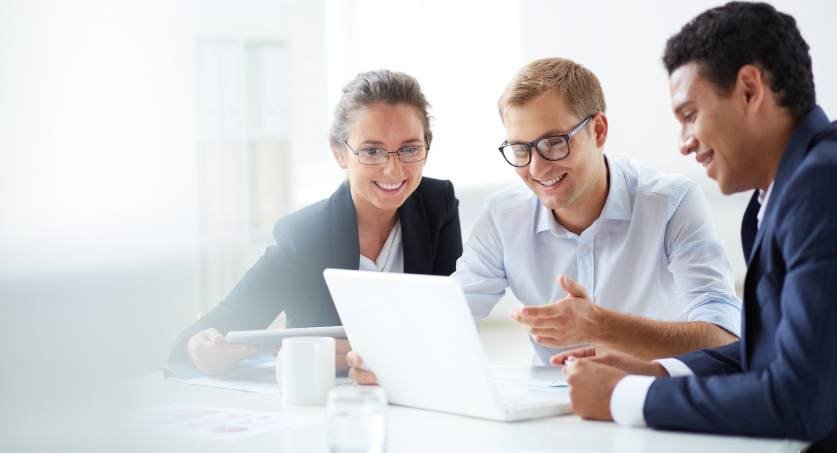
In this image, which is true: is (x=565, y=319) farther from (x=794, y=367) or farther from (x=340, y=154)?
(x=340, y=154)

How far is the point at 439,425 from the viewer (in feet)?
4.35

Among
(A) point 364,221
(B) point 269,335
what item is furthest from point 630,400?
(A) point 364,221

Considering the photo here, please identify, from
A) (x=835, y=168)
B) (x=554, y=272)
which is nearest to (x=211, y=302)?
(x=554, y=272)

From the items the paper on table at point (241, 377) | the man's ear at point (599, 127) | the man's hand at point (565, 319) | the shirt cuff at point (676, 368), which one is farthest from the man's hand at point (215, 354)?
the man's ear at point (599, 127)

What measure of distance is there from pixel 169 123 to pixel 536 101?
5.23 feet

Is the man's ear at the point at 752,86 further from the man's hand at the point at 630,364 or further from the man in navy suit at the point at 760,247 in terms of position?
the man's hand at the point at 630,364

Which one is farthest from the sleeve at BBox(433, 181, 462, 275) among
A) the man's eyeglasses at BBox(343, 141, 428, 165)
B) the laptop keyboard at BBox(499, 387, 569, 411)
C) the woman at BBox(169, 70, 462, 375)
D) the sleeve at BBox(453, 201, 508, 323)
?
the laptop keyboard at BBox(499, 387, 569, 411)

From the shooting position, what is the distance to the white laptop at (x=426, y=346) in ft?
4.17

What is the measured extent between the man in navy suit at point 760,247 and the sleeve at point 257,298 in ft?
2.81

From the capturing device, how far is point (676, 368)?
1437mm

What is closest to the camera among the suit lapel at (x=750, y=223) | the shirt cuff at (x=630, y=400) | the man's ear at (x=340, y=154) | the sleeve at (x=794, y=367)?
the sleeve at (x=794, y=367)

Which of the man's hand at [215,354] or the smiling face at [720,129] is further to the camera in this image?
the man's hand at [215,354]

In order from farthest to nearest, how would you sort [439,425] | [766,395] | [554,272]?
[554,272], [439,425], [766,395]

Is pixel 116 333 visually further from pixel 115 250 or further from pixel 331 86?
pixel 331 86
